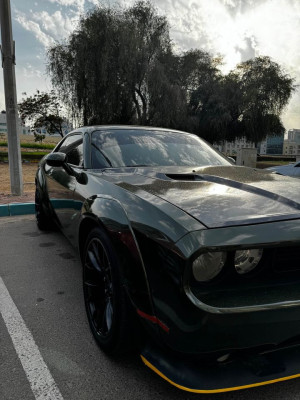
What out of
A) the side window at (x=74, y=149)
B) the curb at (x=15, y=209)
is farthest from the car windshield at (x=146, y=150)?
the curb at (x=15, y=209)

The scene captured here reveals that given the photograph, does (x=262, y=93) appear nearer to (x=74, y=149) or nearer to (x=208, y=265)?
(x=74, y=149)

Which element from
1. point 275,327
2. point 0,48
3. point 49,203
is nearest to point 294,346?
point 275,327

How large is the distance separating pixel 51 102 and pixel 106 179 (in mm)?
27903

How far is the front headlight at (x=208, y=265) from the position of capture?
1396mm

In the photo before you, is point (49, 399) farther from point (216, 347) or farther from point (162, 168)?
point (162, 168)

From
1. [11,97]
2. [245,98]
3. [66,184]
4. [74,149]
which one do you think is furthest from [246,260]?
[245,98]

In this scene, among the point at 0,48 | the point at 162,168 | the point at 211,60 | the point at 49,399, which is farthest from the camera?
the point at 211,60

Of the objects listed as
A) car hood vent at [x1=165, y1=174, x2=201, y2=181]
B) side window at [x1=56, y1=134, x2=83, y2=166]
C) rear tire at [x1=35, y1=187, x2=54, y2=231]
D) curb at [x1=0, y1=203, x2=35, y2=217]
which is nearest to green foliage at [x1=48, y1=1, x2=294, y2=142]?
curb at [x1=0, y1=203, x2=35, y2=217]

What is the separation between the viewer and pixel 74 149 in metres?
3.36

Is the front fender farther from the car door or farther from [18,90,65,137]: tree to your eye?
[18,90,65,137]: tree

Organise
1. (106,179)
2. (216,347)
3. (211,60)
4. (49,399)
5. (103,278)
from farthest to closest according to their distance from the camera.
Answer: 1. (211,60)
2. (106,179)
3. (103,278)
4. (49,399)
5. (216,347)

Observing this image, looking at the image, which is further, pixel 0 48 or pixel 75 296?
pixel 0 48

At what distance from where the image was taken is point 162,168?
2613 mm

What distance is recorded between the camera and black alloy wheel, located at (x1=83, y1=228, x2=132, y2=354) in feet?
5.47
